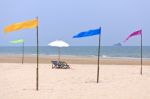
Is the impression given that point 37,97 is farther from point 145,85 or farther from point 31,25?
point 145,85

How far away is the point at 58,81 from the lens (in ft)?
66.8

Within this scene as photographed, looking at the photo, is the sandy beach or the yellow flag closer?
the sandy beach

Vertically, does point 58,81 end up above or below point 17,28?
below

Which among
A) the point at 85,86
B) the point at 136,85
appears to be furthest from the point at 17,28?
the point at 136,85

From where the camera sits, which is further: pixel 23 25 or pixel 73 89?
pixel 73 89

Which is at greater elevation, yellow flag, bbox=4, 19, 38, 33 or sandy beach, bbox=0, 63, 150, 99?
yellow flag, bbox=4, 19, 38, 33

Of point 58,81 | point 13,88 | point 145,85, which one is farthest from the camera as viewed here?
point 58,81

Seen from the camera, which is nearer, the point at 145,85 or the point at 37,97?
the point at 37,97

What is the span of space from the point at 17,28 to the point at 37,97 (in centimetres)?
281

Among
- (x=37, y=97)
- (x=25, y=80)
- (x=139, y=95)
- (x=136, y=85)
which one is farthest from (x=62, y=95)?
(x=25, y=80)

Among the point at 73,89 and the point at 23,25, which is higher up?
the point at 23,25

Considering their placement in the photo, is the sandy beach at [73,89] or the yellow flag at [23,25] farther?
the yellow flag at [23,25]

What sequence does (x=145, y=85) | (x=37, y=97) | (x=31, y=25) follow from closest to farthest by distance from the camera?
(x=37, y=97)
(x=31, y=25)
(x=145, y=85)

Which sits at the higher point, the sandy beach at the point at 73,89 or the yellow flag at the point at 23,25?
the yellow flag at the point at 23,25
